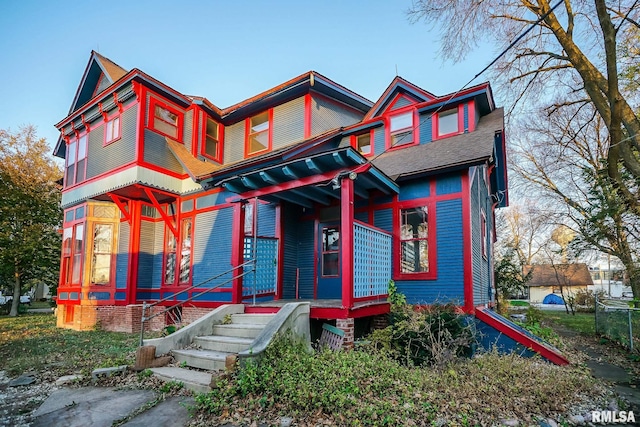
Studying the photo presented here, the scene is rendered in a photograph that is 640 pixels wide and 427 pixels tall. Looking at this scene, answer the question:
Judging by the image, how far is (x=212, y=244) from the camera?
11742 millimetres

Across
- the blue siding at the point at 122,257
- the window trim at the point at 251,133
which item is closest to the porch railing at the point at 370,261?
the window trim at the point at 251,133

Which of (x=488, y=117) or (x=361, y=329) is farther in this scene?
(x=488, y=117)

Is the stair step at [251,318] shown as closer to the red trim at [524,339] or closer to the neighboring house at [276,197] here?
the neighboring house at [276,197]

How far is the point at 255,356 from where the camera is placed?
5113mm

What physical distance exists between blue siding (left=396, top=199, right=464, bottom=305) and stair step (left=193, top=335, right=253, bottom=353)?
13.3ft

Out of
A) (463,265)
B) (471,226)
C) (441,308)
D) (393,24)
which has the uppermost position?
(393,24)

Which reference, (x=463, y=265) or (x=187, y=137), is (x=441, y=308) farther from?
(x=187, y=137)

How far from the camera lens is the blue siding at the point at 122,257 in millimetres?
12352

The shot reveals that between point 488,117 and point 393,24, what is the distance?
3839 mm

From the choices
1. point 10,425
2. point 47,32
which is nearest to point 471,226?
point 10,425

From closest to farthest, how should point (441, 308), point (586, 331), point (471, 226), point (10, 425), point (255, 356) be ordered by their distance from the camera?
point (10, 425) → point (255, 356) → point (441, 308) → point (471, 226) → point (586, 331)

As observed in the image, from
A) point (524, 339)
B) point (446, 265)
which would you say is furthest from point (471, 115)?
point (524, 339)

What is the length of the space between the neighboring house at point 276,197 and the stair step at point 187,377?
1.73 meters

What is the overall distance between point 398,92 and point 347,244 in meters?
6.25
